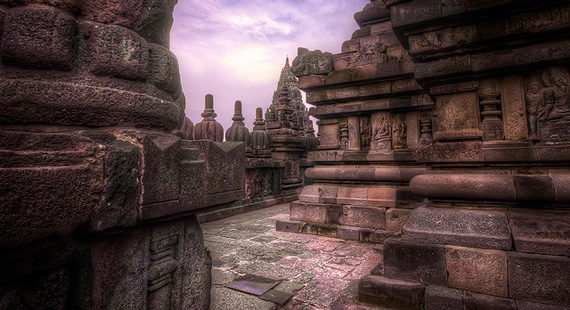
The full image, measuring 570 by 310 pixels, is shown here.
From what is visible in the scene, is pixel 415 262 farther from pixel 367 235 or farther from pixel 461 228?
pixel 367 235

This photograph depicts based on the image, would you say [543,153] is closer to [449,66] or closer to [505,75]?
[505,75]

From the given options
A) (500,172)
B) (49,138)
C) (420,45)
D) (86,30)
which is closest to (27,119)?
(49,138)

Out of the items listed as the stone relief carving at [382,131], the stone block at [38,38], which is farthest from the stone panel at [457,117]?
the stone block at [38,38]

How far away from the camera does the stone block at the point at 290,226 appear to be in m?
4.52

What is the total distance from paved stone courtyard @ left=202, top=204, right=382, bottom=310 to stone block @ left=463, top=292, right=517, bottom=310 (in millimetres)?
670

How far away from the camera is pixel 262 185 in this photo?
7.50 metres

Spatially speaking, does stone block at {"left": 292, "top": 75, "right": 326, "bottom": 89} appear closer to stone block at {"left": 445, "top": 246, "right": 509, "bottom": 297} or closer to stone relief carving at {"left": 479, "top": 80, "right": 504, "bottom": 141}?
stone relief carving at {"left": 479, "top": 80, "right": 504, "bottom": 141}

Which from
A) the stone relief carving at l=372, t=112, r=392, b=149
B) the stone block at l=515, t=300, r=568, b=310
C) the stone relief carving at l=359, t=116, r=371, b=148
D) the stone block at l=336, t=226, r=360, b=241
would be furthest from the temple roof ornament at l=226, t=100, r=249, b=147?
the stone block at l=515, t=300, r=568, b=310

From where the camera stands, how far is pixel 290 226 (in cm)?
458

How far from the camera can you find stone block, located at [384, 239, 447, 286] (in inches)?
87.4

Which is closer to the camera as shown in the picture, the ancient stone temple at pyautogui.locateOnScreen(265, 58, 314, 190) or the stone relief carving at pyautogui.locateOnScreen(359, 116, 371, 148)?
the stone relief carving at pyautogui.locateOnScreen(359, 116, 371, 148)

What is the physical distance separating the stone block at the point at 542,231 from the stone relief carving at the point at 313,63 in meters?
3.65

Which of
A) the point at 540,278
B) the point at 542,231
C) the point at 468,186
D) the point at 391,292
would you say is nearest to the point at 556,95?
the point at 468,186

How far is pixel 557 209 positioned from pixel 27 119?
11.6 ft
